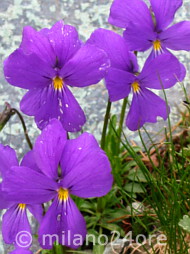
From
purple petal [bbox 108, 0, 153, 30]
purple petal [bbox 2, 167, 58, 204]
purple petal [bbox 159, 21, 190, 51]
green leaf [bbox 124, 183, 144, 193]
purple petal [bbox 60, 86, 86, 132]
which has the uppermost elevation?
purple petal [bbox 108, 0, 153, 30]

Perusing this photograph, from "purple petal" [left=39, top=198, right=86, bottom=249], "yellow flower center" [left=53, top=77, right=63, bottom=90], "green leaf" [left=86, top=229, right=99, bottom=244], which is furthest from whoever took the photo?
"green leaf" [left=86, top=229, right=99, bottom=244]

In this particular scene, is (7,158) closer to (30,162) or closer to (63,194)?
(30,162)

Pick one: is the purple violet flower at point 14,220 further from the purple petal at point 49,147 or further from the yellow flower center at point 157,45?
the yellow flower center at point 157,45

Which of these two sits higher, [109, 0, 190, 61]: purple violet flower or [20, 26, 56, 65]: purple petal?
[109, 0, 190, 61]: purple violet flower

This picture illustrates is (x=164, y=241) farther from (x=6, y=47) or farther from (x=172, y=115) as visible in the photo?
(x=6, y=47)

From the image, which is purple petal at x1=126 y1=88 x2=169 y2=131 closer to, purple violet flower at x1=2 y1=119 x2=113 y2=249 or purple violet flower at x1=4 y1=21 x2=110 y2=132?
purple violet flower at x1=4 y1=21 x2=110 y2=132

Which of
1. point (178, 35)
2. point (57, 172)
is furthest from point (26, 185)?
point (178, 35)

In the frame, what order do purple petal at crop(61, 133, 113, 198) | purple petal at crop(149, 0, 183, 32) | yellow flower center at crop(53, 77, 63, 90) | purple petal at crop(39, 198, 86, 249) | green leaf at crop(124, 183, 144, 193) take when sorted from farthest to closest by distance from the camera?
1. green leaf at crop(124, 183, 144, 193)
2. purple petal at crop(149, 0, 183, 32)
3. yellow flower center at crop(53, 77, 63, 90)
4. purple petal at crop(39, 198, 86, 249)
5. purple petal at crop(61, 133, 113, 198)

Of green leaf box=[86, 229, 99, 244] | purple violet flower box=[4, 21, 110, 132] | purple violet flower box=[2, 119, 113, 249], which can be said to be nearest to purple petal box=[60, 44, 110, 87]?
purple violet flower box=[4, 21, 110, 132]
